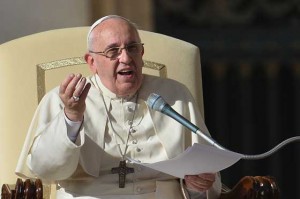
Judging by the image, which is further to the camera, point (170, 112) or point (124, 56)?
point (124, 56)

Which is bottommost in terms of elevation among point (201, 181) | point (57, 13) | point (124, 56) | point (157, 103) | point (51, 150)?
point (201, 181)

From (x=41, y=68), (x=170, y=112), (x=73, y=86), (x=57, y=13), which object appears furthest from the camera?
(x=57, y=13)

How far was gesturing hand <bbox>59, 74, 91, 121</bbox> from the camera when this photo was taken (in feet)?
13.8

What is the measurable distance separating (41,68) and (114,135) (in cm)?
53

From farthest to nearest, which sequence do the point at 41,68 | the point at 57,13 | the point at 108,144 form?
the point at 57,13 → the point at 41,68 → the point at 108,144

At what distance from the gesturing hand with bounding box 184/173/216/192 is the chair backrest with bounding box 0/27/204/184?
2.30 feet

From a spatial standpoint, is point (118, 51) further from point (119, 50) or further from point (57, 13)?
point (57, 13)

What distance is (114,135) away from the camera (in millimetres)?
4641

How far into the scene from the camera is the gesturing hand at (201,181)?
14.3ft

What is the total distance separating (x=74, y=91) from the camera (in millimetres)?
4219

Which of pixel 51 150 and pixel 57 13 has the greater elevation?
pixel 57 13

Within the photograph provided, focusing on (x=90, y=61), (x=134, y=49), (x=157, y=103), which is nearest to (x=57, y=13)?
(x=90, y=61)

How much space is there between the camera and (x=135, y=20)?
6.79 m

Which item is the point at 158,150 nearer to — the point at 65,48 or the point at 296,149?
the point at 65,48
